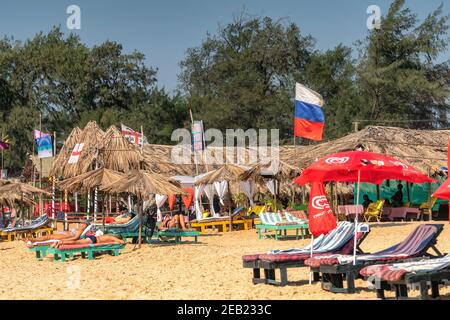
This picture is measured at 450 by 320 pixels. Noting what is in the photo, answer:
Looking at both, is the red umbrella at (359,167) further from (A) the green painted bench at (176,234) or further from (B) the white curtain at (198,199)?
(B) the white curtain at (198,199)

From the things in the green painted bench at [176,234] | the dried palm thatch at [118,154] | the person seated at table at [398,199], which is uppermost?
the dried palm thatch at [118,154]

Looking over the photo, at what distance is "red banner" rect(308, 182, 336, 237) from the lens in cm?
1009

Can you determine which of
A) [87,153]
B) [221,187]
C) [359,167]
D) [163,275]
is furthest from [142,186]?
[87,153]

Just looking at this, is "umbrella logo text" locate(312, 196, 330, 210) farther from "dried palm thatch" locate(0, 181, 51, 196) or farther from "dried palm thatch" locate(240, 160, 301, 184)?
"dried palm thatch" locate(0, 181, 51, 196)

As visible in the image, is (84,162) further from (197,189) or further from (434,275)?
(434,275)

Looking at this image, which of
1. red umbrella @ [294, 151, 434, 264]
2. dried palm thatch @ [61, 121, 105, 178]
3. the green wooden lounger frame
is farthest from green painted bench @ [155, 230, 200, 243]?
dried palm thatch @ [61, 121, 105, 178]

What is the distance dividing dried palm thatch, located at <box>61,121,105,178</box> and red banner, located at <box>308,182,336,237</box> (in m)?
16.4

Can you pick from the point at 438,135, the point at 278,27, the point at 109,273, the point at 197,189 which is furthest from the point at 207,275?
the point at 278,27

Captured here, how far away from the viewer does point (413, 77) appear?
127 ft

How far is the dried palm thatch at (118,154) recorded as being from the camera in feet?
83.5

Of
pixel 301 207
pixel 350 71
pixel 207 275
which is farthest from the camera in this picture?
pixel 350 71

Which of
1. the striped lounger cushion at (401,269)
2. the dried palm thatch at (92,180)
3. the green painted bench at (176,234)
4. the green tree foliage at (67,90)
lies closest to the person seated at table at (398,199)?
the green painted bench at (176,234)

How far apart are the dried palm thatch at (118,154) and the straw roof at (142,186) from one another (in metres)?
9.09
